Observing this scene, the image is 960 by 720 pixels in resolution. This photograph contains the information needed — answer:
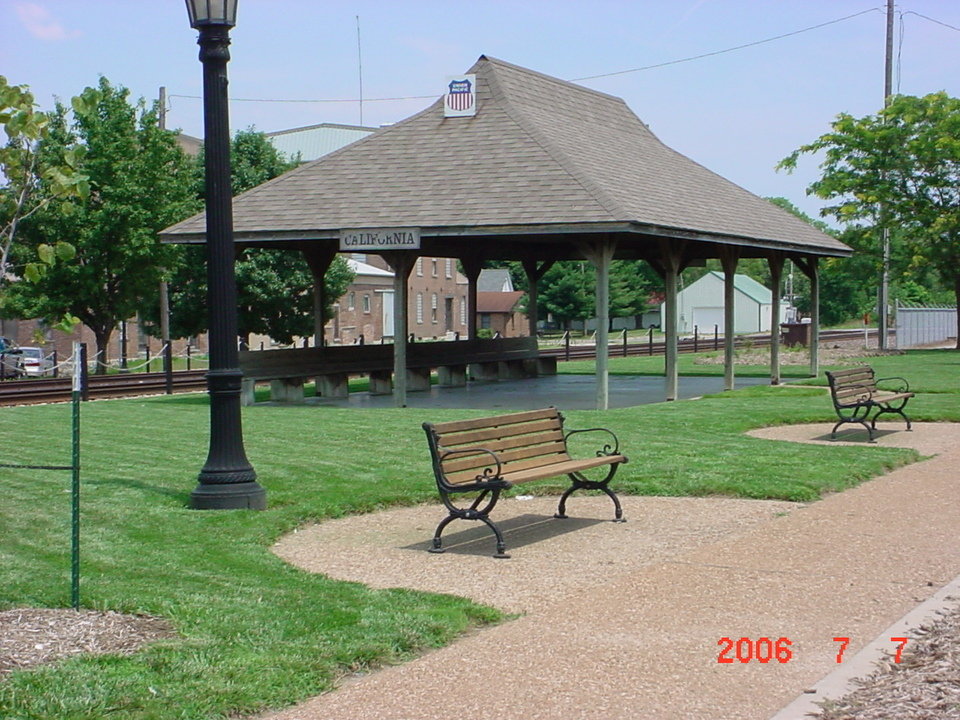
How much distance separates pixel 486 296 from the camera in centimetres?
10181

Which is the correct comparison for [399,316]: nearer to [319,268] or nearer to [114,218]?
[319,268]

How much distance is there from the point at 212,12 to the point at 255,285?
27.7 m

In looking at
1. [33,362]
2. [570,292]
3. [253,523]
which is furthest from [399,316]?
[570,292]

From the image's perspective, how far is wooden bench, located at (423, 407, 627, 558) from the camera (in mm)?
8961

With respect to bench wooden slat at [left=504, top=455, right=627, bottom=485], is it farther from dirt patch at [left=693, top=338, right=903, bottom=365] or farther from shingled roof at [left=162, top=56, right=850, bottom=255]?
dirt patch at [left=693, top=338, right=903, bottom=365]

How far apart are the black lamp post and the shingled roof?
32.3 feet

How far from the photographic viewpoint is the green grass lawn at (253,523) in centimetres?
560

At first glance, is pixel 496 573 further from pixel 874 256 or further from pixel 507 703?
pixel 874 256

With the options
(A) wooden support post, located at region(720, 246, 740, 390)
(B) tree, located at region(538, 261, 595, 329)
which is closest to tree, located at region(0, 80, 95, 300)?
(A) wooden support post, located at region(720, 246, 740, 390)

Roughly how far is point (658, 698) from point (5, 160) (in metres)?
3.88

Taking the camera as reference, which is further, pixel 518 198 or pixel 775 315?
pixel 775 315

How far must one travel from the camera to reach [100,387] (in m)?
27.9

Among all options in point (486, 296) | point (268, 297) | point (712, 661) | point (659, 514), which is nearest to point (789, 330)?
point (268, 297)

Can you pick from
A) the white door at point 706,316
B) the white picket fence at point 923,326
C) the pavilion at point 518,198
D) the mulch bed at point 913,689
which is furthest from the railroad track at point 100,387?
the white door at point 706,316
